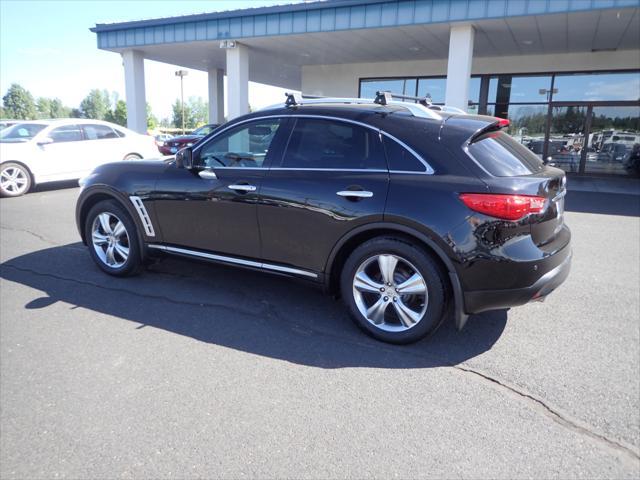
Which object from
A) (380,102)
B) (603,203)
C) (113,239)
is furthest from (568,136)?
(113,239)

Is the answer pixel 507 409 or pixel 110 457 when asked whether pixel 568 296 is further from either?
pixel 110 457

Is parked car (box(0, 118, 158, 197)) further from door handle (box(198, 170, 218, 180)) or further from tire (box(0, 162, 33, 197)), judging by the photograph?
door handle (box(198, 170, 218, 180))

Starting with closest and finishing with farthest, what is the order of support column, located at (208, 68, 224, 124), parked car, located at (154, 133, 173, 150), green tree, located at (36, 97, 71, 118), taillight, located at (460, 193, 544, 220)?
taillight, located at (460, 193, 544, 220) → parked car, located at (154, 133, 173, 150) → support column, located at (208, 68, 224, 124) → green tree, located at (36, 97, 71, 118)

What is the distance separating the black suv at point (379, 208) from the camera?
3314 mm

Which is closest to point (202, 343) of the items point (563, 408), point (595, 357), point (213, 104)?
point (563, 408)

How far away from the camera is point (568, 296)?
4.72 m

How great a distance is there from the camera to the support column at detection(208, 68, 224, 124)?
2288cm

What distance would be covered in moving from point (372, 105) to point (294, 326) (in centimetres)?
195

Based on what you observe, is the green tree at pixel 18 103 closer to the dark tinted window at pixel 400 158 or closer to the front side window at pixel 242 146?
the front side window at pixel 242 146

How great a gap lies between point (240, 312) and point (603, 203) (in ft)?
31.1

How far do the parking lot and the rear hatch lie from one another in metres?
0.89

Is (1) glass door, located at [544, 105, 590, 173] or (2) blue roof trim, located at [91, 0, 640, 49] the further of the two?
(1) glass door, located at [544, 105, 590, 173]

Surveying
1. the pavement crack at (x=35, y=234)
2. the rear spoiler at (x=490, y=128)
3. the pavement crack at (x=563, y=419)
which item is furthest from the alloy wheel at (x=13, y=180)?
the pavement crack at (x=563, y=419)

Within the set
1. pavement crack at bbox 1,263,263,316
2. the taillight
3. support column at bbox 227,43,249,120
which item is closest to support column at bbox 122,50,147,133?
support column at bbox 227,43,249,120
